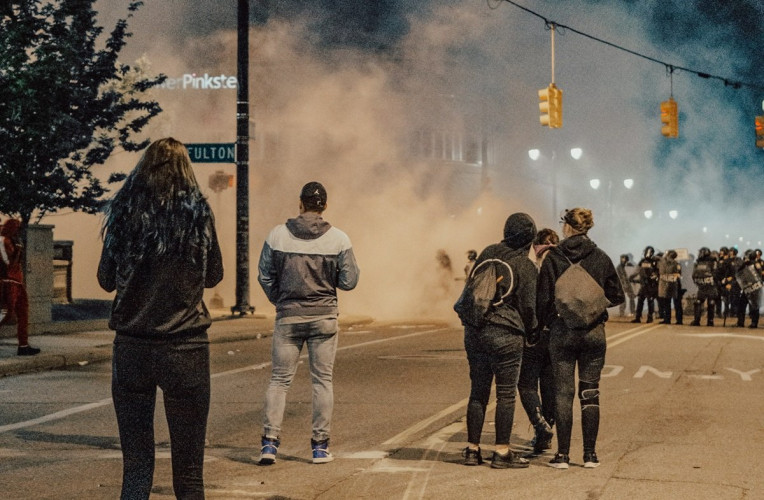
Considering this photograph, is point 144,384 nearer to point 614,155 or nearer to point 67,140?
point 67,140

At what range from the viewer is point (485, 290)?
21.0 ft

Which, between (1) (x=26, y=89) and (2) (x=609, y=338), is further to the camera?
(2) (x=609, y=338)

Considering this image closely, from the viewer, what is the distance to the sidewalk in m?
12.4

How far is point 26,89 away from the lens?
49.5 ft

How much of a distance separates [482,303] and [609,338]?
12.2 meters

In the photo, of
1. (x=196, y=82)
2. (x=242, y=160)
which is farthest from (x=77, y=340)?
(x=196, y=82)

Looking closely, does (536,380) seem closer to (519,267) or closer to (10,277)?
(519,267)

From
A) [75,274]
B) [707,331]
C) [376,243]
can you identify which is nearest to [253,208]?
[75,274]

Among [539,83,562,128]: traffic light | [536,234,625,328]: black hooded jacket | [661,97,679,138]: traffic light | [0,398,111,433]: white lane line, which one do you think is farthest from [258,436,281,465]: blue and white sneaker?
[661,97,679,138]: traffic light

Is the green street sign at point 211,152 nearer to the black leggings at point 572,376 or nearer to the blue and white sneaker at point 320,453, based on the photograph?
the blue and white sneaker at point 320,453

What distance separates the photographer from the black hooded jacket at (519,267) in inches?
255

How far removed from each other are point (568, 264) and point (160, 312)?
11.3ft

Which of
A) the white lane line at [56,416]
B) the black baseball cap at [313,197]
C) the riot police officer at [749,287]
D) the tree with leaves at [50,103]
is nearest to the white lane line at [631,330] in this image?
the riot police officer at [749,287]

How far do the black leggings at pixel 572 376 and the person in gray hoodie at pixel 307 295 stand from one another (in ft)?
4.54
